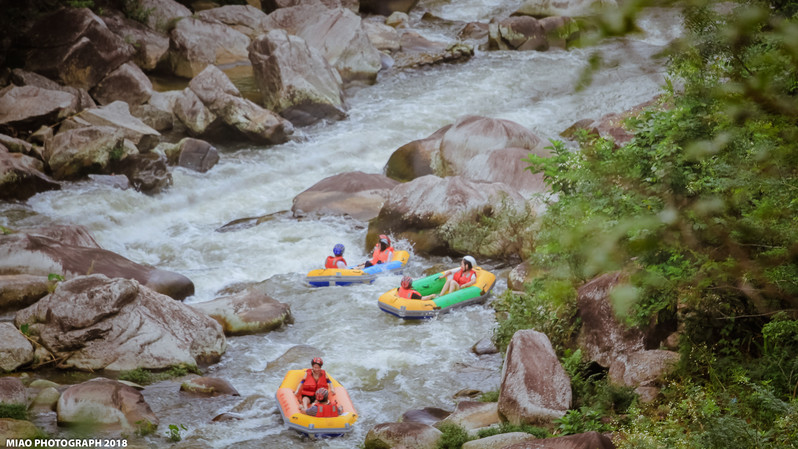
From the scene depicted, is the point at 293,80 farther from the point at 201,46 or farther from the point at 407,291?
the point at 407,291

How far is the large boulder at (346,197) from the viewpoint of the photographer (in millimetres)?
15156

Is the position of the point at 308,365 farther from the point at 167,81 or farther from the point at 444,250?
the point at 167,81

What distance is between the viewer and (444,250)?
44.7 feet

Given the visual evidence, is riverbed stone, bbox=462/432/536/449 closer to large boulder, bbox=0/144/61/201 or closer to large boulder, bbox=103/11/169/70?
large boulder, bbox=0/144/61/201

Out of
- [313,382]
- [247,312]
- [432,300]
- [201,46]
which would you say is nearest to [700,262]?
[313,382]

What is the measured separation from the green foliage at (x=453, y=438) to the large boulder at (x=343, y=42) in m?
16.6

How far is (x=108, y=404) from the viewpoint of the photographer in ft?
26.3

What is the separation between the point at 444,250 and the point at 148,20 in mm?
14352

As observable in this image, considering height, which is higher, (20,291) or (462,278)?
(20,291)

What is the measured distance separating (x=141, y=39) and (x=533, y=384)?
18182 mm

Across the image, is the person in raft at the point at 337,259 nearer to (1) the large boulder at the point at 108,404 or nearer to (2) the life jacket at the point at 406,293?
(2) the life jacket at the point at 406,293

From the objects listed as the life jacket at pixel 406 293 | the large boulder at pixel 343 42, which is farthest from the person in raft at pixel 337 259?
the large boulder at pixel 343 42

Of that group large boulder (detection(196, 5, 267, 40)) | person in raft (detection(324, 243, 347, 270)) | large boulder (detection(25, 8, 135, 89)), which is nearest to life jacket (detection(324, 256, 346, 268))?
person in raft (detection(324, 243, 347, 270))

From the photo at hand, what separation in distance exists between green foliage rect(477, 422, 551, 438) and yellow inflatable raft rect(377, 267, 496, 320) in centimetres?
415
